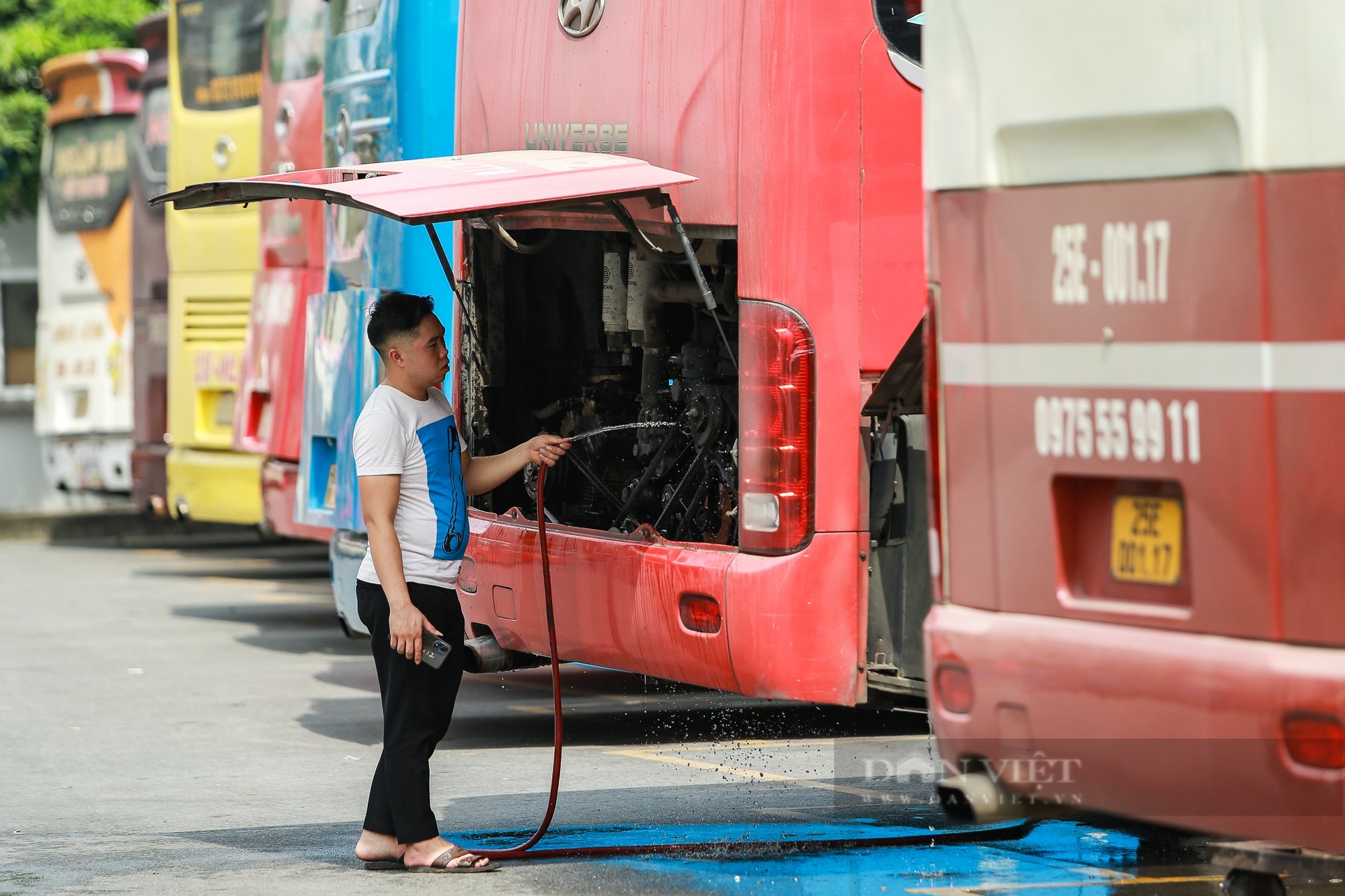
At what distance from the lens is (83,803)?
7785mm

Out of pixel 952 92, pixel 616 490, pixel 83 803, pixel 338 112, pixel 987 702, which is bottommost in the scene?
pixel 83 803

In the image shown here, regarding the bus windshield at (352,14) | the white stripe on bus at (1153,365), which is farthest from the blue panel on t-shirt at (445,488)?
the bus windshield at (352,14)

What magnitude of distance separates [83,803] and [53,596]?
26.0 ft

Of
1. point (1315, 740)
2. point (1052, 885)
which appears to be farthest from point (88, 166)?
point (1315, 740)

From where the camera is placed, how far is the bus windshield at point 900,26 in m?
6.48

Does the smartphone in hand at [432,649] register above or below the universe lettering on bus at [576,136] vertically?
below

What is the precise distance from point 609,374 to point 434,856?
2322 mm

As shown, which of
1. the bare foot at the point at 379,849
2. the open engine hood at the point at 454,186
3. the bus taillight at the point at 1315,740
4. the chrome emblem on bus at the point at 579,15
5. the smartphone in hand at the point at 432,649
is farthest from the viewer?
the chrome emblem on bus at the point at 579,15

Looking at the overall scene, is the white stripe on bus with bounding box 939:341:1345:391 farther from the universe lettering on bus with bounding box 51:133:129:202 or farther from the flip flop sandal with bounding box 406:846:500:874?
the universe lettering on bus with bounding box 51:133:129:202

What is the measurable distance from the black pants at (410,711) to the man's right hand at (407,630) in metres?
0.07

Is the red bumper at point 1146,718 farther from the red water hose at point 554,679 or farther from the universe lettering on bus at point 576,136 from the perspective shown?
the universe lettering on bus at point 576,136

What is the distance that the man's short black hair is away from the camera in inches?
260

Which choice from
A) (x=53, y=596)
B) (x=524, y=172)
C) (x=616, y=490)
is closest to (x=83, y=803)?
(x=616, y=490)

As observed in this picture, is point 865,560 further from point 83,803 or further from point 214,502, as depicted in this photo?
point 214,502
